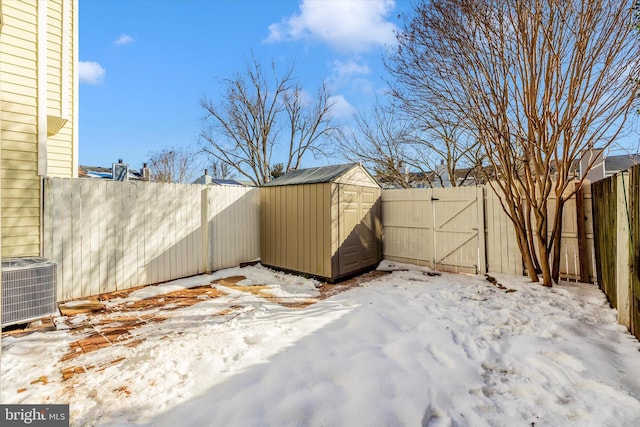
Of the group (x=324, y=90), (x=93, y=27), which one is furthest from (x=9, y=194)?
(x=324, y=90)

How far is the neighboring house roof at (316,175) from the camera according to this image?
565cm

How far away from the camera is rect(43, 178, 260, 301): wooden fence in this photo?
413cm

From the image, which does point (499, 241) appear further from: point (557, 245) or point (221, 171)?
point (221, 171)

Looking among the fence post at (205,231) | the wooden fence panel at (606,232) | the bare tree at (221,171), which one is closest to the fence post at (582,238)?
the wooden fence panel at (606,232)

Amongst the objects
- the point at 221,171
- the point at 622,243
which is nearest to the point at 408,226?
the point at 622,243

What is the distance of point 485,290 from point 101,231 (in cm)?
625

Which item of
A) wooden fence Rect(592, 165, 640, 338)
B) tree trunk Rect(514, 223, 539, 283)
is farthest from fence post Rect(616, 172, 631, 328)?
tree trunk Rect(514, 223, 539, 283)

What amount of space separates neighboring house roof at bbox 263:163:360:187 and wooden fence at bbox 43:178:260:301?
A: 1.04 meters

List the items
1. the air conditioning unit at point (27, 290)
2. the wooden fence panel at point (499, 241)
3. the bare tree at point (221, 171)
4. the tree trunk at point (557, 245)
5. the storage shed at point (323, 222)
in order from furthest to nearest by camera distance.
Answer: the bare tree at point (221, 171) < the storage shed at point (323, 222) < the wooden fence panel at point (499, 241) < the tree trunk at point (557, 245) < the air conditioning unit at point (27, 290)

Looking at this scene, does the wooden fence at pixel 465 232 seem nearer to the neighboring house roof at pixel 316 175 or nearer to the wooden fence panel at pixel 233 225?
the neighboring house roof at pixel 316 175

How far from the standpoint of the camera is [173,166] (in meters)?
20.8

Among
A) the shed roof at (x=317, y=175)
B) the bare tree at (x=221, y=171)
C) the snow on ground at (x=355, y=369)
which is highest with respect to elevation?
the bare tree at (x=221, y=171)

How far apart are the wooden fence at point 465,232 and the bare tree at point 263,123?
935cm

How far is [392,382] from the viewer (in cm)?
209
